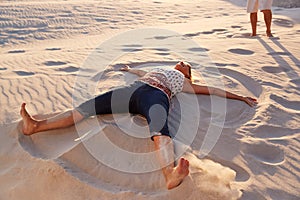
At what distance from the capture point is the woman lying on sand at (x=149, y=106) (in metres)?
2.74

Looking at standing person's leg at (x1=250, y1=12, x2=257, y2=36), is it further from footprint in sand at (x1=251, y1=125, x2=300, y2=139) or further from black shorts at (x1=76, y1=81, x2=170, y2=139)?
black shorts at (x1=76, y1=81, x2=170, y2=139)

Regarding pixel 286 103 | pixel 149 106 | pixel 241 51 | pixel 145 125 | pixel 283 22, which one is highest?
pixel 149 106

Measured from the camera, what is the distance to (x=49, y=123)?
320 cm

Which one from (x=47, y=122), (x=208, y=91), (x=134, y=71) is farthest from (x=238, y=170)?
(x=134, y=71)

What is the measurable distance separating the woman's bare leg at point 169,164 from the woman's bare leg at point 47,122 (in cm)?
87

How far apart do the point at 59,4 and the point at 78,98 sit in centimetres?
654

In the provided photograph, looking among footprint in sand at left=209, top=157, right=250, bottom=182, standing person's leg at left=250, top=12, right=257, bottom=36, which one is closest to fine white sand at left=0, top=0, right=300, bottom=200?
footprint in sand at left=209, top=157, right=250, bottom=182

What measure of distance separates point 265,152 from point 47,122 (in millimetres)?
1848

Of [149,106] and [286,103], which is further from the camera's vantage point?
[286,103]

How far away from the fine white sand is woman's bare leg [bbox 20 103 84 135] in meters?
0.06

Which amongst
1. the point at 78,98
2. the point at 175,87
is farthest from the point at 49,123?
the point at 175,87

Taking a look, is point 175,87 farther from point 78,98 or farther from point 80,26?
point 80,26

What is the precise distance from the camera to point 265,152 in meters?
3.08

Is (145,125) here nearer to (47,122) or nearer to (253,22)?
(47,122)
